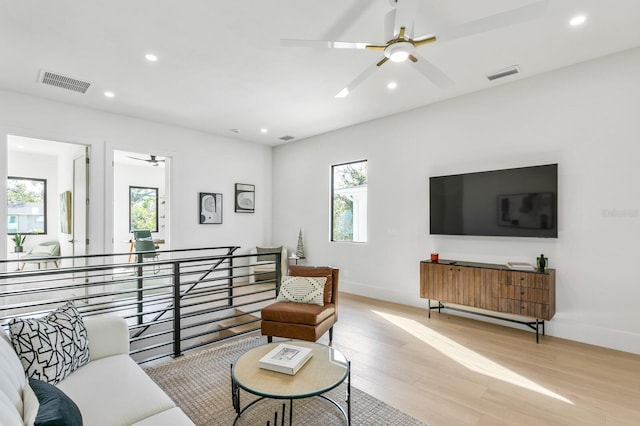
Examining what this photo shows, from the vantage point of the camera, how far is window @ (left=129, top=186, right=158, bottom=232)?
27.9 ft

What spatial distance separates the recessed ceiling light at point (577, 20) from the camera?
2637 millimetres

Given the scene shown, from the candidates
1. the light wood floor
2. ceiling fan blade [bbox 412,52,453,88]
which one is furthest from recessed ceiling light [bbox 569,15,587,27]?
the light wood floor

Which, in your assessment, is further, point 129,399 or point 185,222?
point 185,222

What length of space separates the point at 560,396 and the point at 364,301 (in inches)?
115

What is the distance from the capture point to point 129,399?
1.61m

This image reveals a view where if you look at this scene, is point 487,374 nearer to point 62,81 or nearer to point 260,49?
point 260,49

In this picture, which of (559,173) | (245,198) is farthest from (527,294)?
(245,198)

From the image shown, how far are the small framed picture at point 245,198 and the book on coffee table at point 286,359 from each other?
4743 mm

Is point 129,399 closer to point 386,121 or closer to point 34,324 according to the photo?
point 34,324

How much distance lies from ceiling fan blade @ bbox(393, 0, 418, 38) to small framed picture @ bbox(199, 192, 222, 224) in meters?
4.78

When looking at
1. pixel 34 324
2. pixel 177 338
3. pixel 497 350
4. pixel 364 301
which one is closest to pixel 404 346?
pixel 497 350

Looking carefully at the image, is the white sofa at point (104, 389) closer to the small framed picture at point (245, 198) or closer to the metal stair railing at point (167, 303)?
the metal stair railing at point (167, 303)

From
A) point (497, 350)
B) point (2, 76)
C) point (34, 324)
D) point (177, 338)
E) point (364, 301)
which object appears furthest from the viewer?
point (364, 301)

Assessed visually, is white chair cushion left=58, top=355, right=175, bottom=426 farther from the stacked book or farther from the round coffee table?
the stacked book
